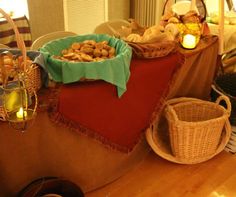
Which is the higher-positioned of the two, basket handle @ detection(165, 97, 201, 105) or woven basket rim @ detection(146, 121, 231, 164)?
basket handle @ detection(165, 97, 201, 105)

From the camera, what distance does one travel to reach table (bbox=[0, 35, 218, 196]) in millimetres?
1228

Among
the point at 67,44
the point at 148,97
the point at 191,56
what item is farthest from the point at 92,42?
the point at 191,56

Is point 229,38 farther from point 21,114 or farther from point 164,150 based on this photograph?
point 21,114

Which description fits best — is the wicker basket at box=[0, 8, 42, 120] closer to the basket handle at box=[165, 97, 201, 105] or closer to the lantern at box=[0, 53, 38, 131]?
the lantern at box=[0, 53, 38, 131]

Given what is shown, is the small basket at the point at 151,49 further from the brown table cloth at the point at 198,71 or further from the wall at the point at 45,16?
the wall at the point at 45,16

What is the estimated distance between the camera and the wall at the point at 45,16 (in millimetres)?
2961

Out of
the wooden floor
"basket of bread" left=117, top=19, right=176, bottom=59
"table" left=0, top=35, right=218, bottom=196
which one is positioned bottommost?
the wooden floor

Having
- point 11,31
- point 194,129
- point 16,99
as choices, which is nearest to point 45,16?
point 11,31

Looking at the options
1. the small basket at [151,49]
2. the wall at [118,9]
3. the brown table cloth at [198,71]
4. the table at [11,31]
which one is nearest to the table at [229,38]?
the brown table cloth at [198,71]

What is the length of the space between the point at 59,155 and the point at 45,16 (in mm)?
2107

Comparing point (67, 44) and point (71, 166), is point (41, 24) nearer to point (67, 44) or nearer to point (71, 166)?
point (67, 44)

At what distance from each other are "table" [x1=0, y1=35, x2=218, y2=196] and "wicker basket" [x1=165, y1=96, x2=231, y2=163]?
18 cm

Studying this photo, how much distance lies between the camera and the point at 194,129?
5.27 feet

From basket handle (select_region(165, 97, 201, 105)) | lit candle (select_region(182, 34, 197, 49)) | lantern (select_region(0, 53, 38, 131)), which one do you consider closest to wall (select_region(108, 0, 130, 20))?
lit candle (select_region(182, 34, 197, 49))
